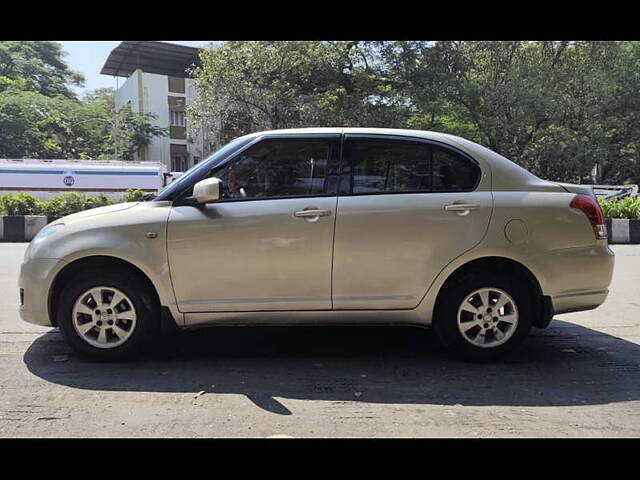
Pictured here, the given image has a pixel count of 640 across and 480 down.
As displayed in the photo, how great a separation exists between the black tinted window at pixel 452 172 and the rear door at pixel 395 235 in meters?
0.02

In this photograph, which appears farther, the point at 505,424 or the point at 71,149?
the point at 71,149

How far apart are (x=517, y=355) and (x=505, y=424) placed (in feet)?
4.46

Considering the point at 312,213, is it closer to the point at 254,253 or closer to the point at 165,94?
the point at 254,253

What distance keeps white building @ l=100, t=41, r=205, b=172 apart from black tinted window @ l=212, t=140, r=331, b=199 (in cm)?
3427

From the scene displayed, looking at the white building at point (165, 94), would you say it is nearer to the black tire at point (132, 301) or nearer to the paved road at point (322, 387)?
the paved road at point (322, 387)

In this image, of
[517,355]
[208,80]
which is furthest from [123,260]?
[208,80]

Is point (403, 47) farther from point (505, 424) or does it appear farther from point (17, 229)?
point (505, 424)

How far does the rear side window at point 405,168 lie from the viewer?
4.18m

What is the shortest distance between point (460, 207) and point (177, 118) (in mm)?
38334

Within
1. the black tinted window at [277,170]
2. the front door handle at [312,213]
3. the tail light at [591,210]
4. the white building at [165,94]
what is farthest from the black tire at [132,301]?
the white building at [165,94]

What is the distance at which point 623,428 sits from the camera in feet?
10.3

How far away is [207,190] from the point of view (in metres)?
3.94

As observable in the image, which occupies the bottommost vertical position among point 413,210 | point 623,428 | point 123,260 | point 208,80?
point 623,428

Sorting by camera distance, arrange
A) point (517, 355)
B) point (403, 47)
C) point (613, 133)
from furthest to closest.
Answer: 1. point (613, 133)
2. point (403, 47)
3. point (517, 355)
